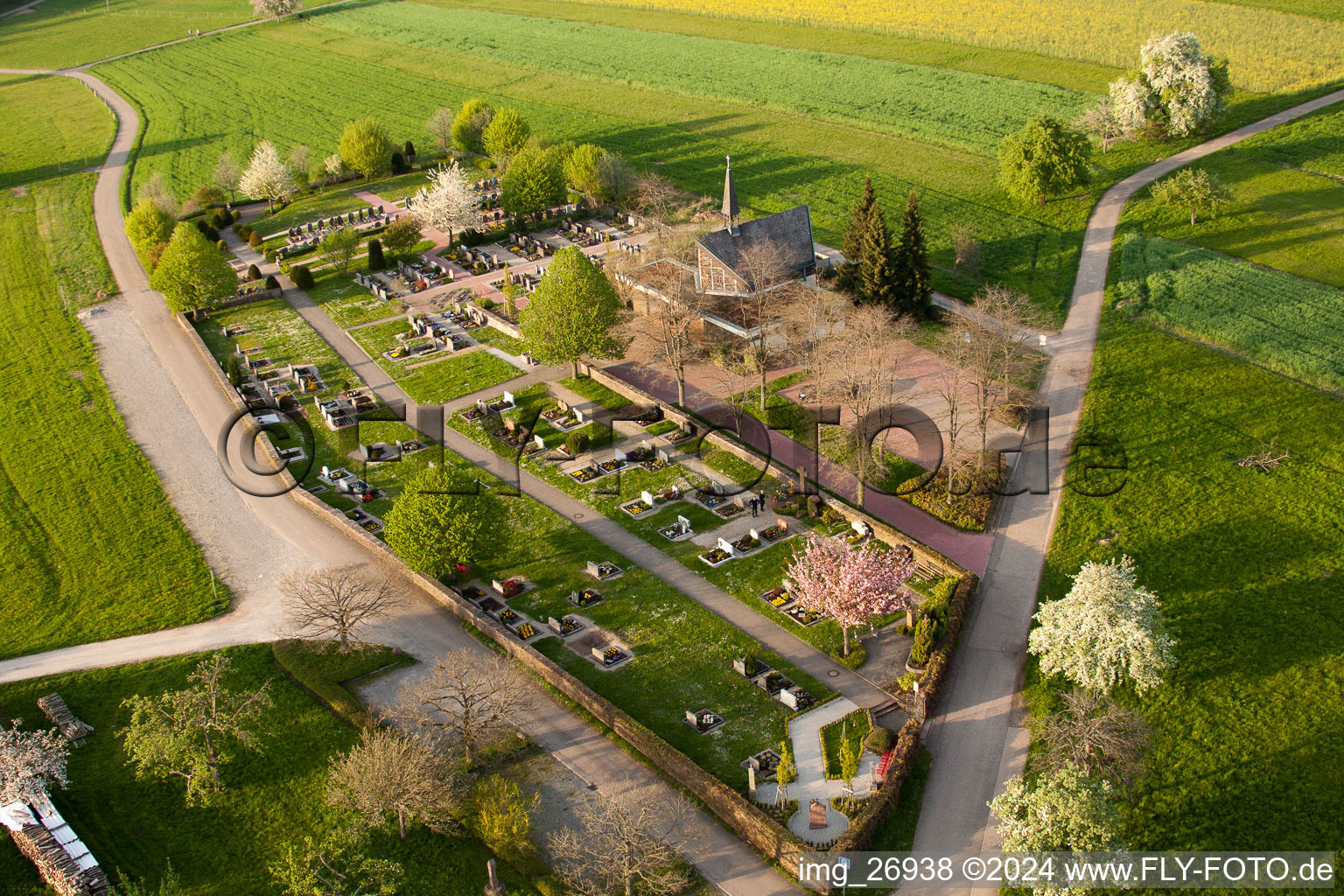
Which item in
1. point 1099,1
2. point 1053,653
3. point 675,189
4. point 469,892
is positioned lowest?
point 469,892

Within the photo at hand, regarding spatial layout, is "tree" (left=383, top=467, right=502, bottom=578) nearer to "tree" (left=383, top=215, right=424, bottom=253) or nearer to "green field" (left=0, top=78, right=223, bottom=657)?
"green field" (left=0, top=78, right=223, bottom=657)

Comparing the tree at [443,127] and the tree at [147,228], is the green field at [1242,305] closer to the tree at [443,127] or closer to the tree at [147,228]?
the tree at [443,127]

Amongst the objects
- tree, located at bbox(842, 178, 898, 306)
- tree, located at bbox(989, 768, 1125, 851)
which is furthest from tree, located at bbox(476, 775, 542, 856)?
tree, located at bbox(842, 178, 898, 306)

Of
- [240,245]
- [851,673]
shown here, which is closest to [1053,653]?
[851,673]

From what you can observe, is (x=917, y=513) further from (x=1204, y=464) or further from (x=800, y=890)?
(x=800, y=890)

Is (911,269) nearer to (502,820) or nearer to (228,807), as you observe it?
(502,820)
